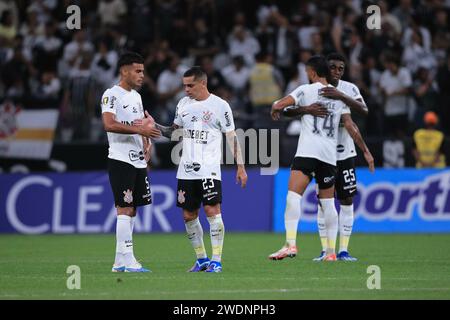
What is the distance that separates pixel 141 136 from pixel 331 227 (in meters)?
3.34

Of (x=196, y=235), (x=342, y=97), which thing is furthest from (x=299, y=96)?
(x=196, y=235)

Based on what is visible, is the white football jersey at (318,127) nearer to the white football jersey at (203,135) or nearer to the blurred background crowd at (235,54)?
the white football jersey at (203,135)

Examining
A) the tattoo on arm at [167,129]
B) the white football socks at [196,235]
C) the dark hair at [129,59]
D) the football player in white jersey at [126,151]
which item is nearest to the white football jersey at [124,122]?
the football player in white jersey at [126,151]

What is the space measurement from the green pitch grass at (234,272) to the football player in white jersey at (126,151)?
0.50 metres

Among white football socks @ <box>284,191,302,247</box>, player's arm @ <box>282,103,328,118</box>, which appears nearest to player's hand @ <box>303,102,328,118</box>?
player's arm @ <box>282,103,328,118</box>

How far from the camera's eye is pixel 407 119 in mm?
23734

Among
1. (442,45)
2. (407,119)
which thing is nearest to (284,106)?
(407,119)

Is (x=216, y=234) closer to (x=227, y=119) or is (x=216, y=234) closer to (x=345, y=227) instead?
(x=227, y=119)

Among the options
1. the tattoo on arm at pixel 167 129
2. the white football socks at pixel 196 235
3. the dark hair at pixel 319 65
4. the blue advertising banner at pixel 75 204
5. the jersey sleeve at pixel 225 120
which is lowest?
the blue advertising banner at pixel 75 204

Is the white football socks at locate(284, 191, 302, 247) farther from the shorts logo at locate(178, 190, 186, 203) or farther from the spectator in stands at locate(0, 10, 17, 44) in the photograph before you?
the spectator in stands at locate(0, 10, 17, 44)

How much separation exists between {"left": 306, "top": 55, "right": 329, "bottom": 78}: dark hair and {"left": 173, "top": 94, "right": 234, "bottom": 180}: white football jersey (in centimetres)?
218

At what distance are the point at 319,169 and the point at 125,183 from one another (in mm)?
3199

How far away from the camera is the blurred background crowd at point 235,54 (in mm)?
23656

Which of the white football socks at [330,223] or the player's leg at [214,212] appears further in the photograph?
the white football socks at [330,223]
